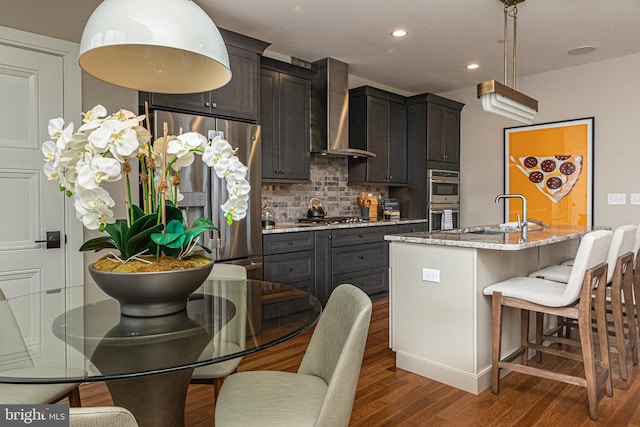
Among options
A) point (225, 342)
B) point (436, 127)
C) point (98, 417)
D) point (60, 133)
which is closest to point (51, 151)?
point (60, 133)

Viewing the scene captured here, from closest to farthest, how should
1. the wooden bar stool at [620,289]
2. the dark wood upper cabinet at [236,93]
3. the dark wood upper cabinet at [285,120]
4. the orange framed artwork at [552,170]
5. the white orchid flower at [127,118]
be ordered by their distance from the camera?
the white orchid flower at [127,118] → the wooden bar stool at [620,289] → the dark wood upper cabinet at [236,93] → the dark wood upper cabinet at [285,120] → the orange framed artwork at [552,170]

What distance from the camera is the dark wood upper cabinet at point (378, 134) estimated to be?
5.29m

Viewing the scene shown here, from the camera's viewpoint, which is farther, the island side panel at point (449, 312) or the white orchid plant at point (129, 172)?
the island side panel at point (449, 312)

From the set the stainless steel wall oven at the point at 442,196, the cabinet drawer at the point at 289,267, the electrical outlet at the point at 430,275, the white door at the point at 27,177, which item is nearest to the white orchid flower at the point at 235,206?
the electrical outlet at the point at 430,275

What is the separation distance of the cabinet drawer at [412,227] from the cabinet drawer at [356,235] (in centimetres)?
32

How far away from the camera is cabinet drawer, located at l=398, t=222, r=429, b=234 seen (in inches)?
209

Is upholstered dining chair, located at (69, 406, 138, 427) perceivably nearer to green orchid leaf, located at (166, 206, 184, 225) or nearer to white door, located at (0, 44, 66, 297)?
green orchid leaf, located at (166, 206, 184, 225)

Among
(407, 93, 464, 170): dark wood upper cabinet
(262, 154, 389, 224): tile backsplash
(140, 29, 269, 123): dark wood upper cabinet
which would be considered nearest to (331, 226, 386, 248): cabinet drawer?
(262, 154, 389, 224): tile backsplash

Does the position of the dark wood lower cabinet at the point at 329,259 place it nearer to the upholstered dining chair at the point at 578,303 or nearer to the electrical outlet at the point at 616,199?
the upholstered dining chair at the point at 578,303

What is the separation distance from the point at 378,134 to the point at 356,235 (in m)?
1.44

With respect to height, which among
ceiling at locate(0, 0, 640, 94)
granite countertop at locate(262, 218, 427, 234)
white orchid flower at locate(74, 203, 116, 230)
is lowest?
granite countertop at locate(262, 218, 427, 234)

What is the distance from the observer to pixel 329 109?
4.78 meters

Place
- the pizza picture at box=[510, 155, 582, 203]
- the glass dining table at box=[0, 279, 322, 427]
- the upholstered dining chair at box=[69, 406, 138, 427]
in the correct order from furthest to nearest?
the pizza picture at box=[510, 155, 582, 203] < the glass dining table at box=[0, 279, 322, 427] < the upholstered dining chair at box=[69, 406, 138, 427]

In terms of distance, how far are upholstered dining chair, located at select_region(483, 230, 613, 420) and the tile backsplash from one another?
2.64 metres
